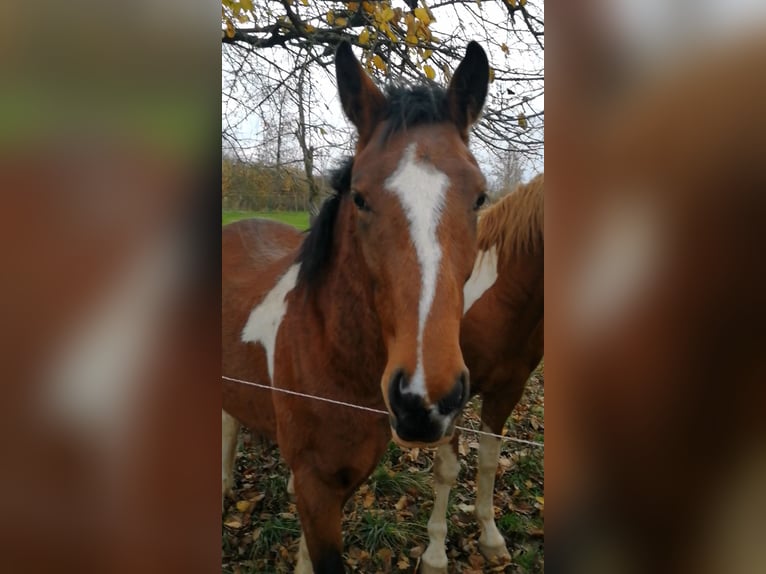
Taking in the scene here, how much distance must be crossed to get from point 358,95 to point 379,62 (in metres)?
0.17

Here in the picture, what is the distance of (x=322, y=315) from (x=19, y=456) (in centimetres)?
117

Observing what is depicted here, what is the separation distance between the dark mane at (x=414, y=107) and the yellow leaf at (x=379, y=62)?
126mm

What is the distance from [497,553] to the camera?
1778 millimetres

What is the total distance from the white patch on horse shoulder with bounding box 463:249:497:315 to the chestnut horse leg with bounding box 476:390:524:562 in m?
0.32

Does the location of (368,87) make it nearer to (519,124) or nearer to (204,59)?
(519,124)

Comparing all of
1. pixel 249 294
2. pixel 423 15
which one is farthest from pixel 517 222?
pixel 249 294

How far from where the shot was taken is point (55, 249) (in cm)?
193

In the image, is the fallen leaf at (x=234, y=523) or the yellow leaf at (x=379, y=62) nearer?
the yellow leaf at (x=379, y=62)

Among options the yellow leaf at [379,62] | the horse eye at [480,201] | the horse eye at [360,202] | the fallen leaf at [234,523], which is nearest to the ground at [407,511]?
the fallen leaf at [234,523]

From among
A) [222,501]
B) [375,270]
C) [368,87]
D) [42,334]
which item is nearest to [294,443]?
[222,501]

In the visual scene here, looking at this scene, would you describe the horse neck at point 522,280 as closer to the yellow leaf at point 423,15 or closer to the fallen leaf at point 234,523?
the yellow leaf at point 423,15

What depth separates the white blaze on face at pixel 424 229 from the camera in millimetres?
1542

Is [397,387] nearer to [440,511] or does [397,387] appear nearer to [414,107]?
[440,511]

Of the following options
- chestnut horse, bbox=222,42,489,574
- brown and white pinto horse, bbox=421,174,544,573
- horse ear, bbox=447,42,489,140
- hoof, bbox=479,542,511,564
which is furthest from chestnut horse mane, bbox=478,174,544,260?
hoof, bbox=479,542,511,564
